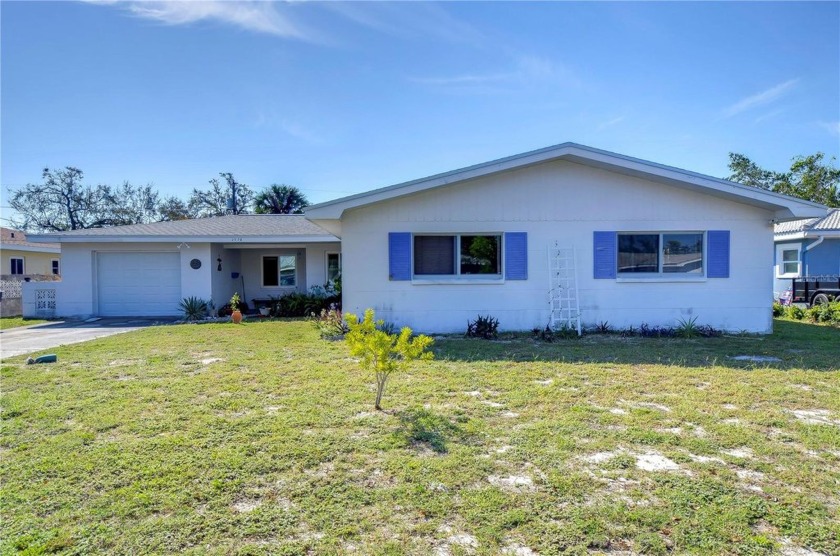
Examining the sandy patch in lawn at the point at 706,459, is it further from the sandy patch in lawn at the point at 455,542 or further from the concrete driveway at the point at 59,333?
the concrete driveway at the point at 59,333

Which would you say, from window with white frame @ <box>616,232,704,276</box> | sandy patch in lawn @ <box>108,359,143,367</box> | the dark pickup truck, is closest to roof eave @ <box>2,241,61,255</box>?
sandy patch in lawn @ <box>108,359,143,367</box>

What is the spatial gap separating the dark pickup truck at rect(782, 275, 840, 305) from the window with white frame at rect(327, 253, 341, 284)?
14.9 meters

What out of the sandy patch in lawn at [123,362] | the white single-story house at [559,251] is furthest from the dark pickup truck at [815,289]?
the sandy patch in lawn at [123,362]

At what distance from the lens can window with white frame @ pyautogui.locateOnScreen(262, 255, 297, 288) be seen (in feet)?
53.3

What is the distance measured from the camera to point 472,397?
193 inches

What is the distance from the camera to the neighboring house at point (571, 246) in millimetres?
9320

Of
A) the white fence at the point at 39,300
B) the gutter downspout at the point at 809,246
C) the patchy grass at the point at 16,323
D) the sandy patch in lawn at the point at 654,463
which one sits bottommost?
the sandy patch in lawn at the point at 654,463

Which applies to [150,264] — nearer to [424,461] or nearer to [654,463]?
[424,461]

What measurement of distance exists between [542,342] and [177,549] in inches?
282

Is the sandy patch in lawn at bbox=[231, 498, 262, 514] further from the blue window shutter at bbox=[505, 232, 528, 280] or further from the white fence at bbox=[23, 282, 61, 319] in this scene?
the white fence at bbox=[23, 282, 61, 319]

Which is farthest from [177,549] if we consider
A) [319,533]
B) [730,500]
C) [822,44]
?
[822,44]

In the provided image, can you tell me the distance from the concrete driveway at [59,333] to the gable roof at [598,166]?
221 inches

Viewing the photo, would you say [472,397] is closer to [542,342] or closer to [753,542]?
[753,542]

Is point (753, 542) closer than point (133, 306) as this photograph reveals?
Yes
